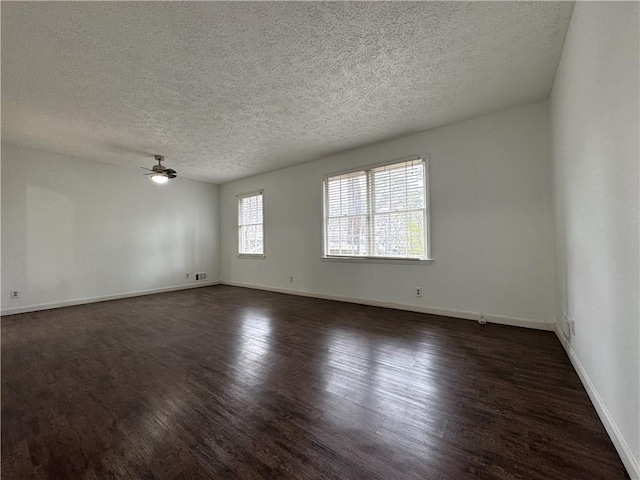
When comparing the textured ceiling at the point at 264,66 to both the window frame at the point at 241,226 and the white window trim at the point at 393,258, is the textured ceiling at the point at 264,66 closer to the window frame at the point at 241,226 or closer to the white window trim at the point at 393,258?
the white window trim at the point at 393,258

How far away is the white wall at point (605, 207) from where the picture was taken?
3.88ft

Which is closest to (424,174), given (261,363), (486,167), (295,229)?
(486,167)

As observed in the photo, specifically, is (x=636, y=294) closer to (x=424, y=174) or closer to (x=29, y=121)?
(x=424, y=174)

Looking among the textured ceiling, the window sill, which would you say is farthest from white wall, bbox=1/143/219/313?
the window sill

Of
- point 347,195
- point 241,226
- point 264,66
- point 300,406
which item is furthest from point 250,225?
point 300,406

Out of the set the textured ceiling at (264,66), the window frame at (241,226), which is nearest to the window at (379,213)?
the textured ceiling at (264,66)

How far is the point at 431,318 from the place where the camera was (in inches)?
147

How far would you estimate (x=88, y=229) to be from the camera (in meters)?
5.14

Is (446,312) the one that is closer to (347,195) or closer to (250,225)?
(347,195)

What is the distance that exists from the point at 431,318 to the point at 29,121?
19.8 feet

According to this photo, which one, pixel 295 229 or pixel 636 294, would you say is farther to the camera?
pixel 295 229

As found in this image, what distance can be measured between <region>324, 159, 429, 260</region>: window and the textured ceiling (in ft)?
2.32

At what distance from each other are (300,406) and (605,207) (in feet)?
7.18

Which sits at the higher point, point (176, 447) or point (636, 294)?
point (636, 294)
